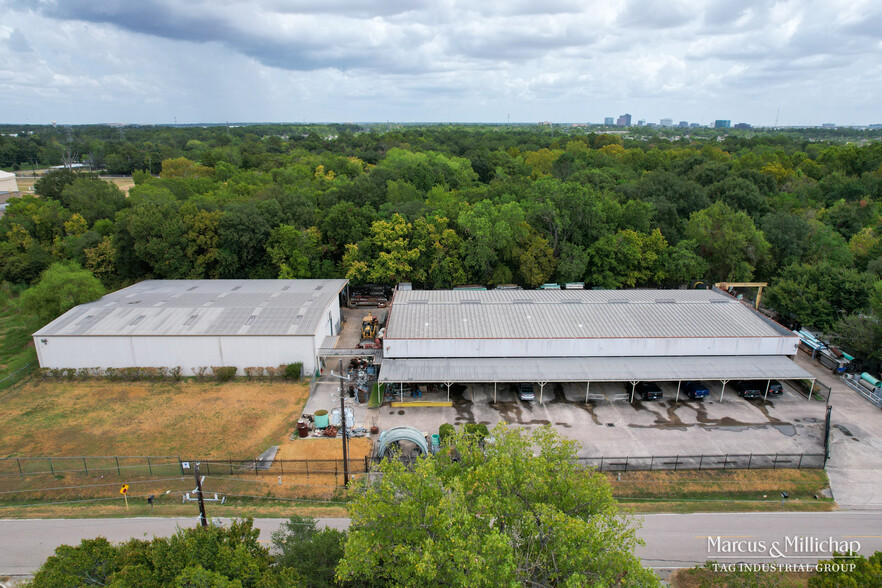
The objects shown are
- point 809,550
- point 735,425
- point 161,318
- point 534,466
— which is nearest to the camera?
point 534,466

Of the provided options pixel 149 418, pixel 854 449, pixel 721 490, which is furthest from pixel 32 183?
pixel 854 449

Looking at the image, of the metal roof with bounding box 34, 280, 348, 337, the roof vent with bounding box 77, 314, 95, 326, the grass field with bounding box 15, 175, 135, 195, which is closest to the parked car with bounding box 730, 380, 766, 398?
the metal roof with bounding box 34, 280, 348, 337

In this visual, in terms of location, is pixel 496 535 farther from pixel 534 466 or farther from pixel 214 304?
pixel 214 304

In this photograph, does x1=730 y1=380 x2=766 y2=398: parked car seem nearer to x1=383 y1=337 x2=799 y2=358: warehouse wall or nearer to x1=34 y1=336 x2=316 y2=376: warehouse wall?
x1=383 y1=337 x2=799 y2=358: warehouse wall

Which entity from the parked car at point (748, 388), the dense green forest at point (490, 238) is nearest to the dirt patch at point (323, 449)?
the dense green forest at point (490, 238)

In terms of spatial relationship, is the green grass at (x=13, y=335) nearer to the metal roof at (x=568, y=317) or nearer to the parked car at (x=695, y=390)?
the metal roof at (x=568, y=317)

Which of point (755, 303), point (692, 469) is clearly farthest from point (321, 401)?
point (755, 303)
